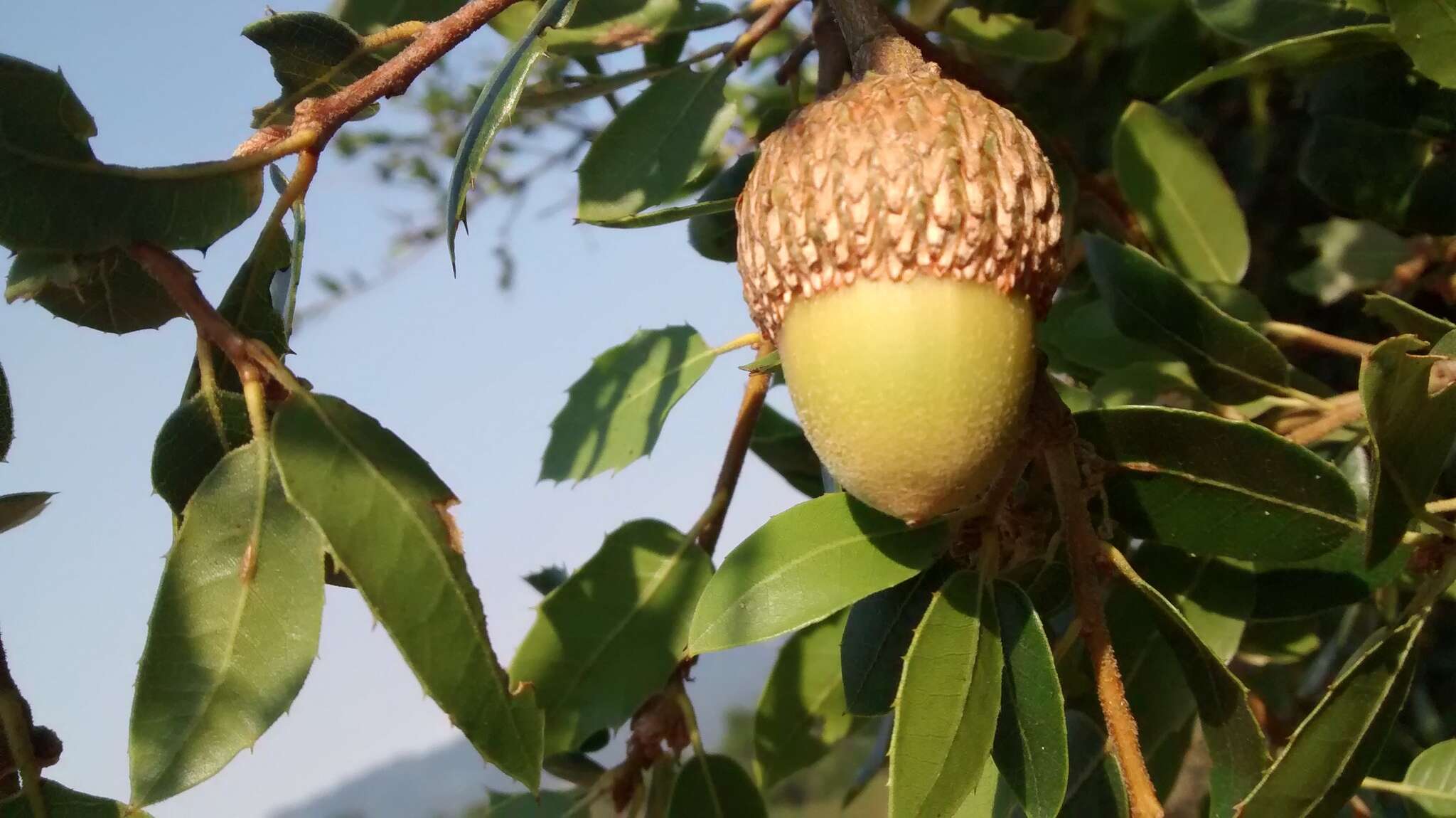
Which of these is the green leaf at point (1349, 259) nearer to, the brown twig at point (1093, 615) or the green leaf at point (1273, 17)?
the green leaf at point (1273, 17)

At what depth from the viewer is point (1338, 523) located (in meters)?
0.81

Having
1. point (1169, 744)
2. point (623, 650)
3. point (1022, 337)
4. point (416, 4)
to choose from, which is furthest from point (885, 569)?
point (416, 4)

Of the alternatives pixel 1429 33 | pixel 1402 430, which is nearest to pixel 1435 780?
pixel 1402 430

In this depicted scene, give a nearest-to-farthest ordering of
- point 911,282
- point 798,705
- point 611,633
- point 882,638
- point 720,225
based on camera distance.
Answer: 1. point 911,282
2. point 882,638
3. point 611,633
4. point 720,225
5. point 798,705

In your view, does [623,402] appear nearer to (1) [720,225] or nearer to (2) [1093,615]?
(1) [720,225]

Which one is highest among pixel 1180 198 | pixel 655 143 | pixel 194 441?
pixel 655 143

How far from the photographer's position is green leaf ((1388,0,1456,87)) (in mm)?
873

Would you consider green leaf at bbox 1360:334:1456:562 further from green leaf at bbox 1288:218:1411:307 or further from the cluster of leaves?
green leaf at bbox 1288:218:1411:307

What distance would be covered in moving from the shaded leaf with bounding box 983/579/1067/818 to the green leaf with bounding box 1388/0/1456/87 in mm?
539

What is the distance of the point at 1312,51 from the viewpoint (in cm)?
96

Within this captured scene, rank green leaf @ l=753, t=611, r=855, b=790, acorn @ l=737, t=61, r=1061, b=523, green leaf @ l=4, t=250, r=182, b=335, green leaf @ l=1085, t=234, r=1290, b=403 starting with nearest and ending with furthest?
acorn @ l=737, t=61, r=1061, b=523, green leaf @ l=4, t=250, r=182, b=335, green leaf @ l=1085, t=234, r=1290, b=403, green leaf @ l=753, t=611, r=855, b=790

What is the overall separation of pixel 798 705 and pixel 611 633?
328 millimetres

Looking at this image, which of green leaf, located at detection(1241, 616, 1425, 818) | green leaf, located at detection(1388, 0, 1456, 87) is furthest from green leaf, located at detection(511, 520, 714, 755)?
green leaf, located at detection(1388, 0, 1456, 87)

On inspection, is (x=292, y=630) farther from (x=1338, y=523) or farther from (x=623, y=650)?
(x=1338, y=523)
